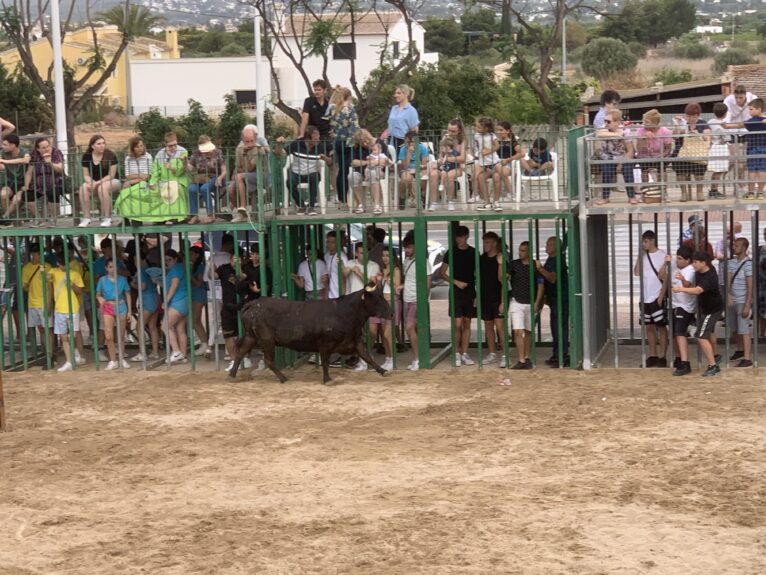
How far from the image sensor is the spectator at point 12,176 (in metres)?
17.9

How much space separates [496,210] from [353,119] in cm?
230

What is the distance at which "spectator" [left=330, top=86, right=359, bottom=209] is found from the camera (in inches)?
696

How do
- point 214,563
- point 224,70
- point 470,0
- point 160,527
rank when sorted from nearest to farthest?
point 214,563
point 160,527
point 470,0
point 224,70

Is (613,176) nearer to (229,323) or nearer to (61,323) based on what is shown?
(229,323)

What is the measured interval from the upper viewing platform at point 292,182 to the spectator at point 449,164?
19 mm

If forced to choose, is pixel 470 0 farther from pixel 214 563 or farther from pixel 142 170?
pixel 214 563

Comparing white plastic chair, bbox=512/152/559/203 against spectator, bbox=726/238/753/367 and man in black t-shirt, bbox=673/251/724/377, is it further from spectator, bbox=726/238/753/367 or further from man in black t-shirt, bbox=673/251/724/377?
spectator, bbox=726/238/753/367

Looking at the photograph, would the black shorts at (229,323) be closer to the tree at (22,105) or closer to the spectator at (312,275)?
the spectator at (312,275)

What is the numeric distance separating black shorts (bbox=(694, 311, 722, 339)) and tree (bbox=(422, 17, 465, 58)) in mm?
81687

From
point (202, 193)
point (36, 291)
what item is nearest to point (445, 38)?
point (36, 291)

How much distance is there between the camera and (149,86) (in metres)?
68.7

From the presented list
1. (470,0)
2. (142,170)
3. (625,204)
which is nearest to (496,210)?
(625,204)

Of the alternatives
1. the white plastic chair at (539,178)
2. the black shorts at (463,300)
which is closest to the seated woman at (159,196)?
the black shorts at (463,300)

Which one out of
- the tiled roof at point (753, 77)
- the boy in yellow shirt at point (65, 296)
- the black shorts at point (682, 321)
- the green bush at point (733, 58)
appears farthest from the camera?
the green bush at point (733, 58)
